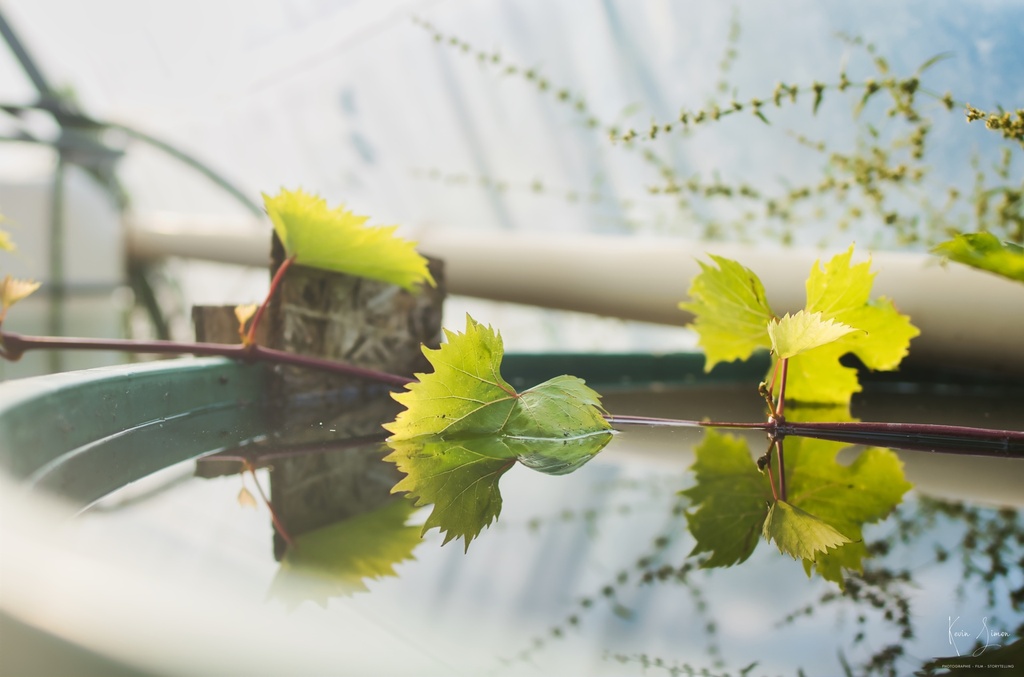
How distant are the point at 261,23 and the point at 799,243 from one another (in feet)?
3.31

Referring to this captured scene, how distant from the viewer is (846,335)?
31 centimetres

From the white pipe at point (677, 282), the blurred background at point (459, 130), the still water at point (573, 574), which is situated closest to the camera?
the still water at point (573, 574)

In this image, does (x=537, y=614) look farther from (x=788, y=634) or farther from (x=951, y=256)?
(x=951, y=256)

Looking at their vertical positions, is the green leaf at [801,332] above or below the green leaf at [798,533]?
above

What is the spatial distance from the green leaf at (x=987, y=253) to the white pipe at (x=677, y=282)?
0.24m

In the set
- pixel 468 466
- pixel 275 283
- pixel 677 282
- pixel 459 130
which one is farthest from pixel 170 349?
pixel 459 130

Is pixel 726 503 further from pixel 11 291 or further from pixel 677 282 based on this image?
pixel 677 282

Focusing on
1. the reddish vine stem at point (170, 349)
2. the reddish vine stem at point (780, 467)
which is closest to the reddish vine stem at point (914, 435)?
the reddish vine stem at point (780, 467)

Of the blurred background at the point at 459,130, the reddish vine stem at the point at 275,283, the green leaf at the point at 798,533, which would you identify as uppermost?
the blurred background at the point at 459,130

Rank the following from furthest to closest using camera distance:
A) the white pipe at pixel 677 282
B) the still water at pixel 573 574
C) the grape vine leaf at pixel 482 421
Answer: the white pipe at pixel 677 282 → the grape vine leaf at pixel 482 421 → the still water at pixel 573 574

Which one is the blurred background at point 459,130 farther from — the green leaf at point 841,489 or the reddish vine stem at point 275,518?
the reddish vine stem at point 275,518

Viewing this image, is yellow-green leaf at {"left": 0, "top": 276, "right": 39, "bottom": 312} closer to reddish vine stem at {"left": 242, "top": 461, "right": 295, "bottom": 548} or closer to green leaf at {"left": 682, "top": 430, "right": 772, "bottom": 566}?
reddish vine stem at {"left": 242, "top": 461, "right": 295, "bottom": 548}

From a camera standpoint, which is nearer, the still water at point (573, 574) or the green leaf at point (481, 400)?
the still water at point (573, 574)

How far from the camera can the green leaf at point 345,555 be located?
126 mm
